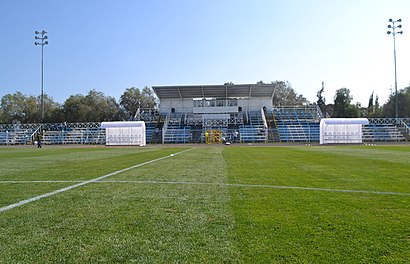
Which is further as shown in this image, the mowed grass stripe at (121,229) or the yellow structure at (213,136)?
the yellow structure at (213,136)

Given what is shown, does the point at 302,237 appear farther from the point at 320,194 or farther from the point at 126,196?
the point at 126,196

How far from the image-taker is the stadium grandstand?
149 feet

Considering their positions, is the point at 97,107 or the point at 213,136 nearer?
the point at 213,136

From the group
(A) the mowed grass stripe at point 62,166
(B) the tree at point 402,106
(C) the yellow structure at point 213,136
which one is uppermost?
(B) the tree at point 402,106

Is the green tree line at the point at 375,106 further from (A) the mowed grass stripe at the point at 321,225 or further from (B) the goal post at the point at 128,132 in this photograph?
(A) the mowed grass stripe at the point at 321,225

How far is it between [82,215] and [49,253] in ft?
4.38

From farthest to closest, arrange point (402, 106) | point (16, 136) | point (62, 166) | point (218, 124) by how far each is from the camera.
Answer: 1. point (402, 106)
2. point (218, 124)
3. point (16, 136)
4. point (62, 166)

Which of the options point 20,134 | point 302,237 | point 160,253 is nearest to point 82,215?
point 160,253

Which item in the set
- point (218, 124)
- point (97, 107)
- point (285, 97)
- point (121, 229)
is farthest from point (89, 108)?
point (121, 229)

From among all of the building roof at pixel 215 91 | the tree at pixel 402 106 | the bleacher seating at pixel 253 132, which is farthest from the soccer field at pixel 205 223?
the tree at pixel 402 106

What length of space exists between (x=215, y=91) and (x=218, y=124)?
18.7 ft

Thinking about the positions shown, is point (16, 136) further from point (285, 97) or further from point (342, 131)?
point (285, 97)

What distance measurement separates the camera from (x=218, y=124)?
50812 millimetres

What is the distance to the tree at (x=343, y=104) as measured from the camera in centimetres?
6669
